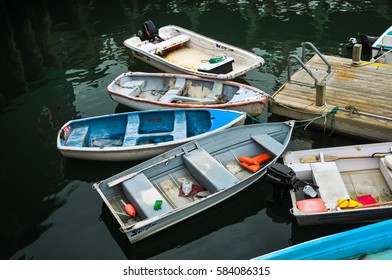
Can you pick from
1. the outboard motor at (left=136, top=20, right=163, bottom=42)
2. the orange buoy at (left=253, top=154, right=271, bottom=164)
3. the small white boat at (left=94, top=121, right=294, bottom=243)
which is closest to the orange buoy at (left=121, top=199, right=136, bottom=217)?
the small white boat at (left=94, top=121, right=294, bottom=243)

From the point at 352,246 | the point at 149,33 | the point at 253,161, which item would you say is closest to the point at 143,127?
the point at 253,161

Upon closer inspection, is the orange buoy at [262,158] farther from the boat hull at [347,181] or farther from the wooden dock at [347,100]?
the wooden dock at [347,100]

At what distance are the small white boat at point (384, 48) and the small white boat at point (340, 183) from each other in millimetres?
5463

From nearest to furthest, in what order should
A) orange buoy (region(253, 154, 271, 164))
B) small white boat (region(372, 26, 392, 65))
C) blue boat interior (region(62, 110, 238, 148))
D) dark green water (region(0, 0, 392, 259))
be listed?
dark green water (region(0, 0, 392, 259))
orange buoy (region(253, 154, 271, 164))
blue boat interior (region(62, 110, 238, 148))
small white boat (region(372, 26, 392, 65))

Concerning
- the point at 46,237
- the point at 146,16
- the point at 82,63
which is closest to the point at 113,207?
the point at 46,237

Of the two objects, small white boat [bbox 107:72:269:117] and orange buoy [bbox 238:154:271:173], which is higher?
small white boat [bbox 107:72:269:117]

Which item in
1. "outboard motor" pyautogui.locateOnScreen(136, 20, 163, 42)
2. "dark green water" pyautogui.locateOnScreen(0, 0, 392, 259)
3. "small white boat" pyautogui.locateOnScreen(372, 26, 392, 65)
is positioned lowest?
"dark green water" pyautogui.locateOnScreen(0, 0, 392, 259)

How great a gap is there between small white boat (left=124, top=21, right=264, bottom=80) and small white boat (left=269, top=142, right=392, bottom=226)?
4.94 meters

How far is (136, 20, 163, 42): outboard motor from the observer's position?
16513mm

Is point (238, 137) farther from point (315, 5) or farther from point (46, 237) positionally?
point (315, 5)

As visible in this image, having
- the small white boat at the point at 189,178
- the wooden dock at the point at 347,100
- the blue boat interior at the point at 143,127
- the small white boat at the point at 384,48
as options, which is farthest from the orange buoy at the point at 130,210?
the small white boat at the point at 384,48

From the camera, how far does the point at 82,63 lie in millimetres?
17906

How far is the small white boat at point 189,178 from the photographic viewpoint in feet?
28.2

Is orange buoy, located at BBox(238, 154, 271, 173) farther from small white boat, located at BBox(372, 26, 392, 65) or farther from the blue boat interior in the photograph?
small white boat, located at BBox(372, 26, 392, 65)
